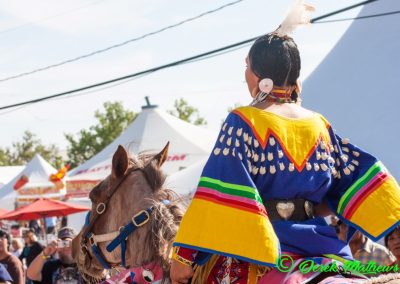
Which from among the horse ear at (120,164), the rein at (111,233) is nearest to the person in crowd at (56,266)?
the rein at (111,233)

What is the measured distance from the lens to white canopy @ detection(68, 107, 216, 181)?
19359 millimetres

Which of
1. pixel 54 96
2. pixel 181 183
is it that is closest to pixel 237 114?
pixel 181 183

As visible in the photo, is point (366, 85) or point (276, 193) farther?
point (366, 85)

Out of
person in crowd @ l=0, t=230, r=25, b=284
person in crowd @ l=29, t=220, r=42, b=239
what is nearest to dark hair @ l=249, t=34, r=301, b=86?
person in crowd @ l=0, t=230, r=25, b=284

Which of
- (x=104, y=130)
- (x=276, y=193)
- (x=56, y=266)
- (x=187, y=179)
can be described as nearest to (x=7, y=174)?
(x=104, y=130)

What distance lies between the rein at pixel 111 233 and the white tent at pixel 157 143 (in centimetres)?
1445

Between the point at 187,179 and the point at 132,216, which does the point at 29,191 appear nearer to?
the point at 187,179

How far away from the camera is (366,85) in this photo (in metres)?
9.72

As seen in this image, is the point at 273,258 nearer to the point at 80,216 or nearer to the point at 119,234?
the point at 119,234

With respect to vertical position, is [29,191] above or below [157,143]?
below

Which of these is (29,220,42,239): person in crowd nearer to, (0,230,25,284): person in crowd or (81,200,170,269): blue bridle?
(0,230,25,284): person in crowd

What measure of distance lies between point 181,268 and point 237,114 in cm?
69

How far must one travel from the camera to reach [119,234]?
4.02m

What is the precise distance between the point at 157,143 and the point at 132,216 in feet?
53.0
